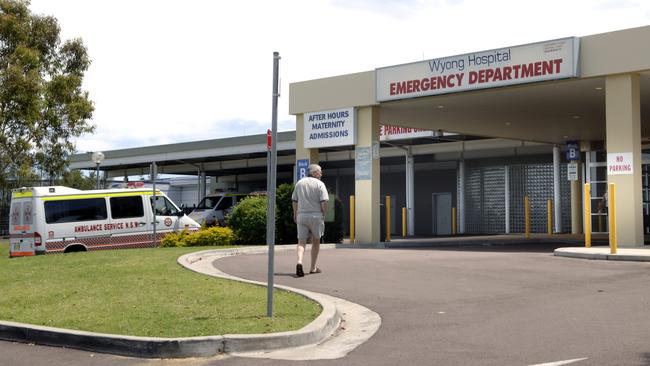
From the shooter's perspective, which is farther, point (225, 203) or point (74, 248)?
point (225, 203)

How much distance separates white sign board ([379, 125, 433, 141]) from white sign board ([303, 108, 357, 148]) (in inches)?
257

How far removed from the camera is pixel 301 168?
71.9ft

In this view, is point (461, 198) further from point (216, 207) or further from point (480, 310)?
point (480, 310)

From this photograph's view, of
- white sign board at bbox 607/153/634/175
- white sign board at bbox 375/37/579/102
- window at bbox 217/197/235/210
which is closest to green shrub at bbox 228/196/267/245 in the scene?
white sign board at bbox 375/37/579/102

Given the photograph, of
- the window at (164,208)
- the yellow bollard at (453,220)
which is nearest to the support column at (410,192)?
the yellow bollard at (453,220)

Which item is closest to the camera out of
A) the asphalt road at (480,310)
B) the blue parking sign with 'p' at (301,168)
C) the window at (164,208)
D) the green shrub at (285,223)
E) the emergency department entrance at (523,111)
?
the asphalt road at (480,310)

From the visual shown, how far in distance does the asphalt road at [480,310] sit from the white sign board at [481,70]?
16.3 feet

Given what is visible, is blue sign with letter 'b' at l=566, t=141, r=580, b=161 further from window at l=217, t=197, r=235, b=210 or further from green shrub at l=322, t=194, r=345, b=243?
window at l=217, t=197, r=235, b=210

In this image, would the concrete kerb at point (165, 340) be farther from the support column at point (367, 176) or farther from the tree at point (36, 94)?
the tree at point (36, 94)

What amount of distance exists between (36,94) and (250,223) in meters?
8.70

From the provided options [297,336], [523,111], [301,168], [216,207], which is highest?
[523,111]

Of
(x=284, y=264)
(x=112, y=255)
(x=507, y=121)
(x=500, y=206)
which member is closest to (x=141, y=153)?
(x=500, y=206)

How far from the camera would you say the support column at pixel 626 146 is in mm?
15969

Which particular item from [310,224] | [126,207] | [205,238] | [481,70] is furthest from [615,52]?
[126,207]
